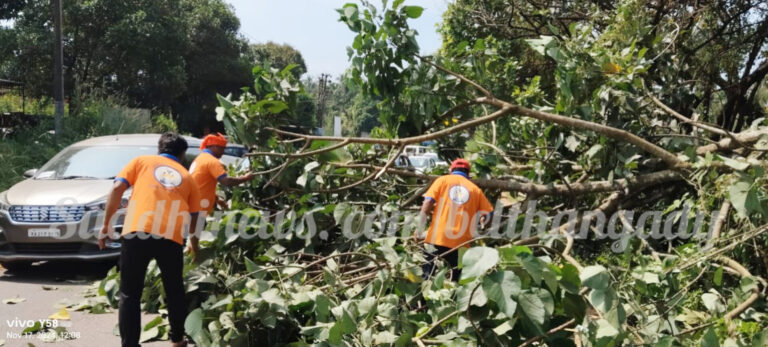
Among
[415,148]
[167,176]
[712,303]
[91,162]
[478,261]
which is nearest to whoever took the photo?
[478,261]

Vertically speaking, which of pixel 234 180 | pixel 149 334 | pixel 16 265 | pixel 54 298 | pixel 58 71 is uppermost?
pixel 58 71

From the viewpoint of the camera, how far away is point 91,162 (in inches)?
325

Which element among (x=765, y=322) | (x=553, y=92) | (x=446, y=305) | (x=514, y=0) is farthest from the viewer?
(x=514, y=0)

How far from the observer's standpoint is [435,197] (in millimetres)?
5527

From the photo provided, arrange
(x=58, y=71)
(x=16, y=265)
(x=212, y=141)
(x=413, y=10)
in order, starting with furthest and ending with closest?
(x=58, y=71)
(x=16, y=265)
(x=212, y=141)
(x=413, y=10)

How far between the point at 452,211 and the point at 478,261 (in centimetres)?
281

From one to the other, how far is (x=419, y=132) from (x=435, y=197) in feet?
2.83

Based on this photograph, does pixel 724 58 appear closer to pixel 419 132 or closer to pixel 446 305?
pixel 419 132

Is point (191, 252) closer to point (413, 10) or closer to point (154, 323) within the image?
point (154, 323)

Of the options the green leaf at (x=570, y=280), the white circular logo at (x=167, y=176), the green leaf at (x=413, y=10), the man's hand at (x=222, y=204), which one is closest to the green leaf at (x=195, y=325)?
the white circular logo at (x=167, y=176)

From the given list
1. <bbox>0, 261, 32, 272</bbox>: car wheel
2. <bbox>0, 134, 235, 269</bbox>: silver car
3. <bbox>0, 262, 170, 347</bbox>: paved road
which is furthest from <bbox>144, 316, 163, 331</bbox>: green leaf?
<bbox>0, 261, 32, 272</bbox>: car wheel

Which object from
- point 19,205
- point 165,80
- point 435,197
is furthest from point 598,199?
point 165,80

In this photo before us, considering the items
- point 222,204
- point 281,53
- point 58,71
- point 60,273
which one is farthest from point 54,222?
point 281,53

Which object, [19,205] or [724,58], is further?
[724,58]
